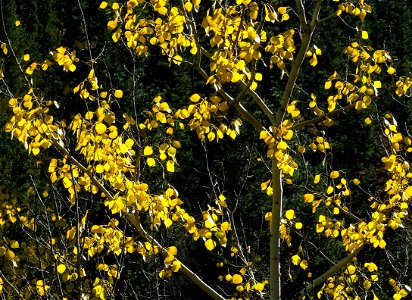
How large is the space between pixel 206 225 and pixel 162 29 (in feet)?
3.52

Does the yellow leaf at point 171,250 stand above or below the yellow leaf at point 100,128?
below

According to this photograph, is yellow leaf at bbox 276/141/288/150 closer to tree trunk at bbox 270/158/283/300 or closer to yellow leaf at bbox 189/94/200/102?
tree trunk at bbox 270/158/283/300

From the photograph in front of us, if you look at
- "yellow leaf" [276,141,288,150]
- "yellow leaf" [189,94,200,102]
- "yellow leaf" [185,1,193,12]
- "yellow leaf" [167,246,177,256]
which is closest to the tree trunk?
"yellow leaf" [276,141,288,150]

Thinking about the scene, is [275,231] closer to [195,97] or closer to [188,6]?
[195,97]

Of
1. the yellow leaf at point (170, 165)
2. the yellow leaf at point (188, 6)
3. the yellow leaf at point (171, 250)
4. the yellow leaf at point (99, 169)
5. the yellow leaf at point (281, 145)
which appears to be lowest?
the yellow leaf at point (171, 250)

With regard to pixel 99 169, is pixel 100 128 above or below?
above

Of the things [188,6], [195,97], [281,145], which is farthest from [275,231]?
[188,6]

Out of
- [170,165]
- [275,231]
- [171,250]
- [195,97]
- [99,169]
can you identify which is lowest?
[275,231]

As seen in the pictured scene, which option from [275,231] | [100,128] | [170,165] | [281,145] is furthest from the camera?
[275,231]

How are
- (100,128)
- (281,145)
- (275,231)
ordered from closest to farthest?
(100,128), (281,145), (275,231)

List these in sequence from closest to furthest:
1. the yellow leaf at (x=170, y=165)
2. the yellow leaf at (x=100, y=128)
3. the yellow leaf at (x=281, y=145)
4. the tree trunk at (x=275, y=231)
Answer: the yellow leaf at (x=100, y=128)
the yellow leaf at (x=281, y=145)
the yellow leaf at (x=170, y=165)
the tree trunk at (x=275, y=231)

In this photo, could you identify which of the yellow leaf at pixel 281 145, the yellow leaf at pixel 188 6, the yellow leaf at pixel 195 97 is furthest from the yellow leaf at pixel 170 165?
the yellow leaf at pixel 188 6

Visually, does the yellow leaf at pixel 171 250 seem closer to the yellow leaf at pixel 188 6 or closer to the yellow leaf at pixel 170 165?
the yellow leaf at pixel 170 165

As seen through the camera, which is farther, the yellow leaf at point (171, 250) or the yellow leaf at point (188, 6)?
the yellow leaf at point (188, 6)
